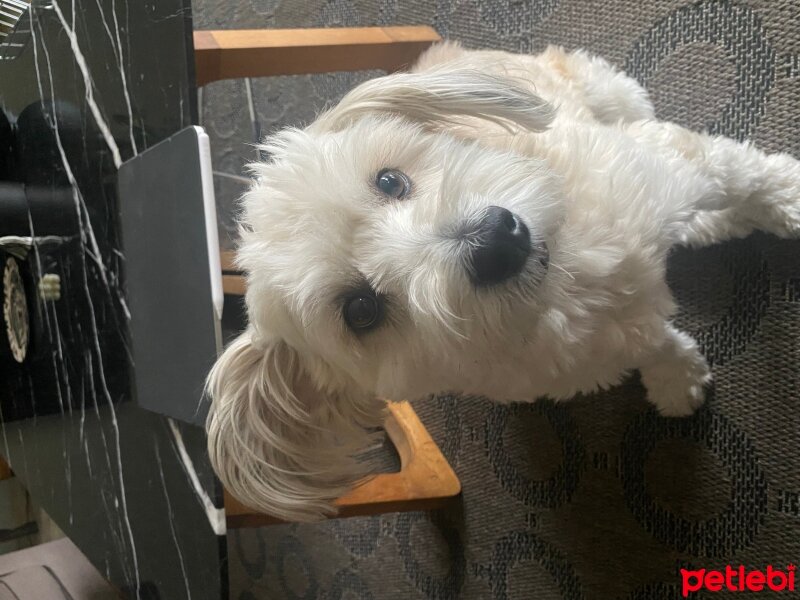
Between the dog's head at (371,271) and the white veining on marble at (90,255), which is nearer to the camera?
the dog's head at (371,271)

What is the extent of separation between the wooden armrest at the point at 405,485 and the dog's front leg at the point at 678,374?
22.4 inches

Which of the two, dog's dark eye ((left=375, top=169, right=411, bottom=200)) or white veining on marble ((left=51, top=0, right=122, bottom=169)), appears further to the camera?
white veining on marble ((left=51, top=0, right=122, bottom=169))

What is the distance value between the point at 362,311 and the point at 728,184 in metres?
0.70

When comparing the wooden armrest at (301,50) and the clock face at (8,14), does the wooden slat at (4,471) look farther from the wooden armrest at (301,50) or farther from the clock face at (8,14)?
the wooden armrest at (301,50)

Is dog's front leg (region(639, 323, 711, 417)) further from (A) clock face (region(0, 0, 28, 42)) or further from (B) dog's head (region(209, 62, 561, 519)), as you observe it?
(A) clock face (region(0, 0, 28, 42))

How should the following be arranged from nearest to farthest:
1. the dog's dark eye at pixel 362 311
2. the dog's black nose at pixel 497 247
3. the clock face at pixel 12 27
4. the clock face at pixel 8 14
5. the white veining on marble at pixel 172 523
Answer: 1. the dog's black nose at pixel 497 247
2. the dog's dark eye at pixel 362 311
3. the white veining on marble at pixel 172 523
4. the clock face at pixel 12 27
5. the clock face at pixel 8 14

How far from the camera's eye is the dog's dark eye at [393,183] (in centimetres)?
93

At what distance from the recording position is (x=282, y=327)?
97cm

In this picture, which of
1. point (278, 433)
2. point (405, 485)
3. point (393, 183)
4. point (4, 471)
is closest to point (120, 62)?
point (393, 183)

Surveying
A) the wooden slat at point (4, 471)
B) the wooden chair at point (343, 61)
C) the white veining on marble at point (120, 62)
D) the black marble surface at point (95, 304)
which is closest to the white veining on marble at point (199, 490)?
the black marble surface at point (95, 304)

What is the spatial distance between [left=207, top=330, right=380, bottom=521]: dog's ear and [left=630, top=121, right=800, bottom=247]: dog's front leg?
67 cm

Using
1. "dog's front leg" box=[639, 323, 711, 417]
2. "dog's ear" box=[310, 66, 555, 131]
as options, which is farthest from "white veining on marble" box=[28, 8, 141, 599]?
"dog's front leg" box=[639, 323, 711, 417]

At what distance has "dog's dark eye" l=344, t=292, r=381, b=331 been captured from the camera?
0.92m

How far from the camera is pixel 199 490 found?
106 cm
